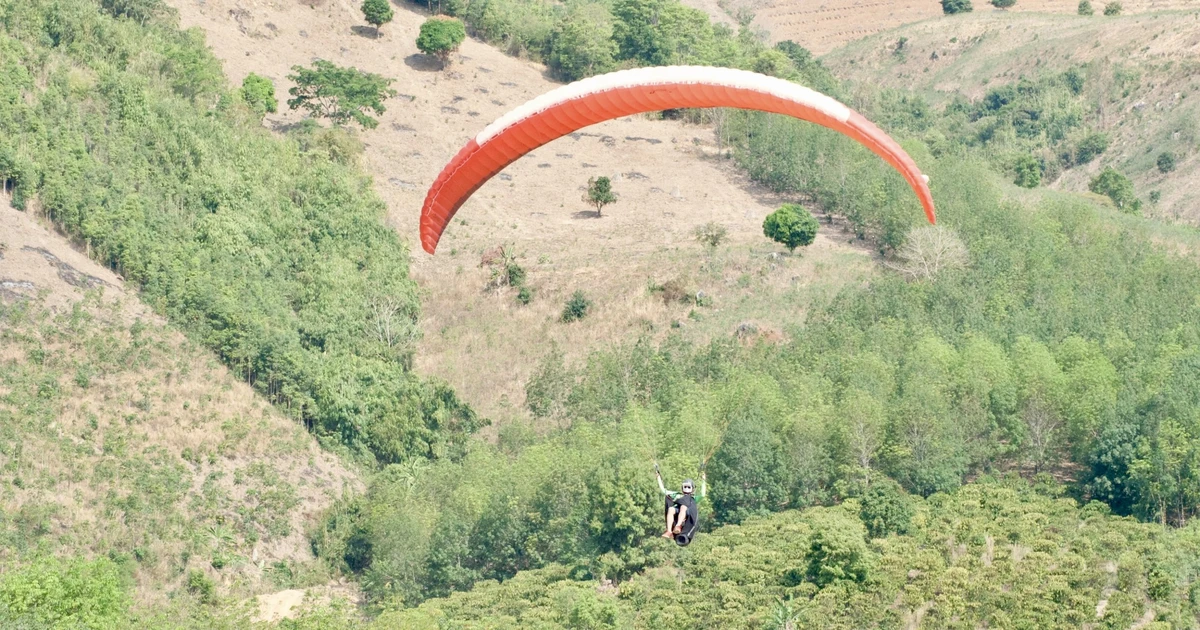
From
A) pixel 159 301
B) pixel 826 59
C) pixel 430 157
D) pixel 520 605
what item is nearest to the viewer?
pixel 520 605

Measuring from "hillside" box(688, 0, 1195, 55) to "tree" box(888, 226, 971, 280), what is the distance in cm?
8224

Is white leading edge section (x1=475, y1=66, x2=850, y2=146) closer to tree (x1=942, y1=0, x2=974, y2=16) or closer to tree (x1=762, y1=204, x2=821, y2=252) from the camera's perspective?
tree (x1=762, y1=204, x2=821, y2=252)

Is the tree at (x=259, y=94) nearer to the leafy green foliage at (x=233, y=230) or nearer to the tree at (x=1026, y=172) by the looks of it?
the leafy green foliage at (x=233, y=230)

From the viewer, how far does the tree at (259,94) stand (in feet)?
331

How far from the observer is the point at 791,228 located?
90.4m

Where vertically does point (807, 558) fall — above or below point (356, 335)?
above

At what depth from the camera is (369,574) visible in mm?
69062

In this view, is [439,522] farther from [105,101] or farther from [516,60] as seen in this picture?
[516,60]

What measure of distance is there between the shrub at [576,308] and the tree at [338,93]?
2242cm

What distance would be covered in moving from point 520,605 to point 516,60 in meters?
65.0

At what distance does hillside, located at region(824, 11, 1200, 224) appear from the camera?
128 meters

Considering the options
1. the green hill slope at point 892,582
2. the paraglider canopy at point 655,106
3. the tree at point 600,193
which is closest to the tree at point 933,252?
the tree at point 600,193

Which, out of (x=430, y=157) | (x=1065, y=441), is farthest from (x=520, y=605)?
(x=430, y=157)

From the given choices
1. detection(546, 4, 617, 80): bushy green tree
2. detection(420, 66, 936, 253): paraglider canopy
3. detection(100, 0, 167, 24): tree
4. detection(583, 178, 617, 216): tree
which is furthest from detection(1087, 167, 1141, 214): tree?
detection(420, 66, 936, 253): paraglider canopy
